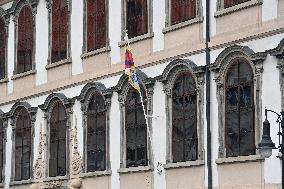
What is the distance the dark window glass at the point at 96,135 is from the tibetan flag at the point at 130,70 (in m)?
2.73

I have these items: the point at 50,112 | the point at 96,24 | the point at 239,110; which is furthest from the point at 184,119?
the point at 50,112

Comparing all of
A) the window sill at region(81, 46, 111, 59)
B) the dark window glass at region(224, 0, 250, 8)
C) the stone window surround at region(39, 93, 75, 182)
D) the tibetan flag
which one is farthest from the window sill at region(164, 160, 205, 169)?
the stone window surround at region(39, 93, 75, 182)

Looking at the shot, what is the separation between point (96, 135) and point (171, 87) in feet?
13.7

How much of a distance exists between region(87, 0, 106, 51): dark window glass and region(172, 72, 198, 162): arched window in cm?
431

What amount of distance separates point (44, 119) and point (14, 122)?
7.16 ft

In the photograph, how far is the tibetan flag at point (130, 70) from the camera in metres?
28.2

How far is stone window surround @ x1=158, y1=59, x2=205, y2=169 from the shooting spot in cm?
2666

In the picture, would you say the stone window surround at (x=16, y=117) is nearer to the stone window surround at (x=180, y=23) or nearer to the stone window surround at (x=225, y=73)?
the stone window surround at (x=180, y=23)

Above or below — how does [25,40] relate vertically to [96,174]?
above

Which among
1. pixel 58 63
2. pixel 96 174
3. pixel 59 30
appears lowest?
pixel 96 174

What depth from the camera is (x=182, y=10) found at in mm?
27922

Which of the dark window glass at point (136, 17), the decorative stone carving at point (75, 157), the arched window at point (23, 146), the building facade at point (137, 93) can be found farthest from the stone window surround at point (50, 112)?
the dark window glass at point (136, 17)

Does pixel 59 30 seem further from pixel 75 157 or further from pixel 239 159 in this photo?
pixel 239 159

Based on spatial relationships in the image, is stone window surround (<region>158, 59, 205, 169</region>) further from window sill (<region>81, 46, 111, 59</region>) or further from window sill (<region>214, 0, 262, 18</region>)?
window sill (<region>81, 46, 111, 59</region>)
